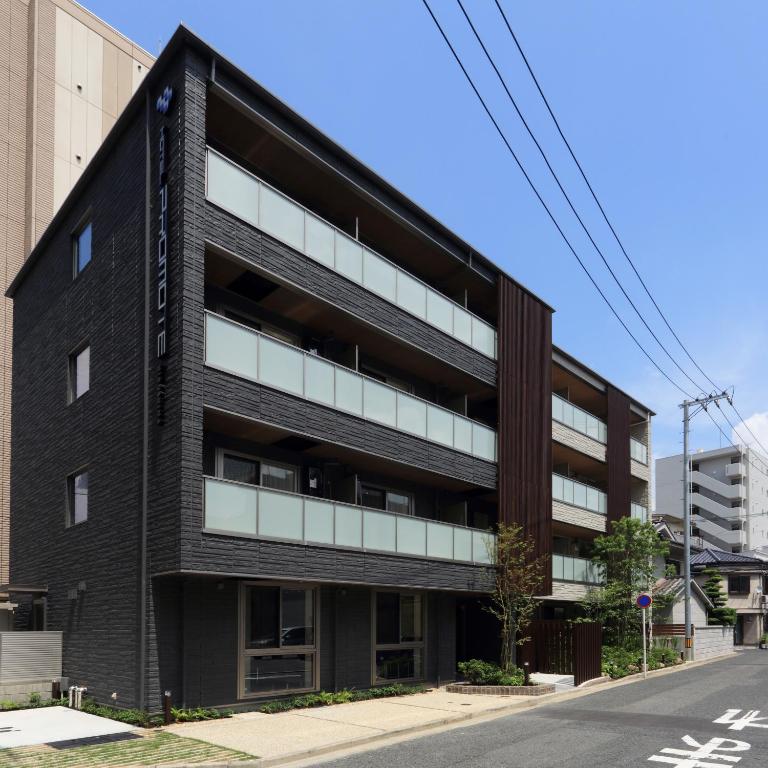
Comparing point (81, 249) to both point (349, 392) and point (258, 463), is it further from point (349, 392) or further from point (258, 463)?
point (349, 392)

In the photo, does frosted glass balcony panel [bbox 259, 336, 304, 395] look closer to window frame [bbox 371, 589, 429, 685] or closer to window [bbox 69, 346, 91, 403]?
window [bbox 69, 346, 91, 403]

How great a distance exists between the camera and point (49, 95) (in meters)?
33.8

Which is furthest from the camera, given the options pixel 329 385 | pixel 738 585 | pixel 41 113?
pixel 738 585

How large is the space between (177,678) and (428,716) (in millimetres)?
5030

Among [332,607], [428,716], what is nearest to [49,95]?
[332,607]

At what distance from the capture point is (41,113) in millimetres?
33438

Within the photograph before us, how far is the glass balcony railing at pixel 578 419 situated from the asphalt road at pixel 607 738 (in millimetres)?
12298

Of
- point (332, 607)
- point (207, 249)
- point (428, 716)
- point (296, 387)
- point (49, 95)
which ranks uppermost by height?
point (49, 95)

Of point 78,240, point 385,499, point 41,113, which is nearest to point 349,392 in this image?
point 385,499

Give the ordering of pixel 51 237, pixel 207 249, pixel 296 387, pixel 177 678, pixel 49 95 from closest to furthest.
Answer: pixel 177 678 → pixel 207 249 → pixel 296 387 → pixel 51 237 → pixel 49 95

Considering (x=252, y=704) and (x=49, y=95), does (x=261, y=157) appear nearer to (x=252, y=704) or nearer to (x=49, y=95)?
(x=252, y=704)

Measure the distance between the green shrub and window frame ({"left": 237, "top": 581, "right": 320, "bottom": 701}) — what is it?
5029 millimetres

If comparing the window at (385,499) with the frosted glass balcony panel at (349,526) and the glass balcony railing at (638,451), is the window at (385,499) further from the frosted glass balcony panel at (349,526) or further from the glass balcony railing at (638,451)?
the glass balcony railing at (638,451)

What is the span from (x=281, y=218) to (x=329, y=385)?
3.88 m
